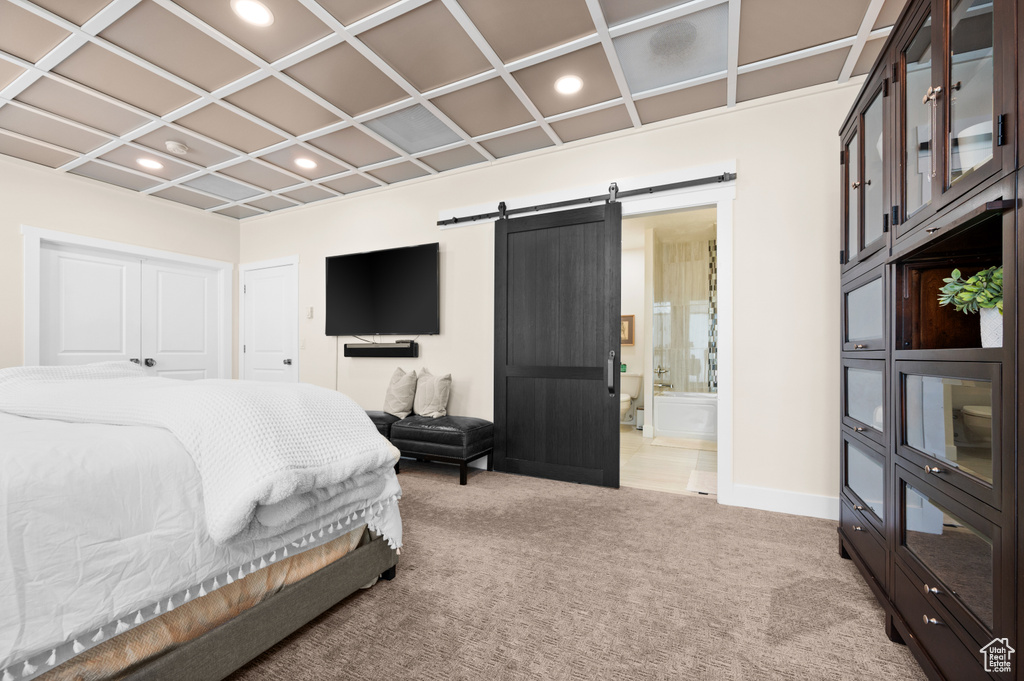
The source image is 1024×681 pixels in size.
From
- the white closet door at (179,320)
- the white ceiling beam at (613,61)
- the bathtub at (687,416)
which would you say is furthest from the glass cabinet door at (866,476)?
the white closet door at (179,320)

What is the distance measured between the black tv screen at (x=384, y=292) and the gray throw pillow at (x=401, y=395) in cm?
46

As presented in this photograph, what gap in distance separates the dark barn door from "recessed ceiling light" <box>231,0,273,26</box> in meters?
2.04

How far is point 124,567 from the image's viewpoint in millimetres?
1087

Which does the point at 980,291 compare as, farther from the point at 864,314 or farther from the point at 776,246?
the point at 776,246

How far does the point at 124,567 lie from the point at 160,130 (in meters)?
3.54

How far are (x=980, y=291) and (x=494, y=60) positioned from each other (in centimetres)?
242

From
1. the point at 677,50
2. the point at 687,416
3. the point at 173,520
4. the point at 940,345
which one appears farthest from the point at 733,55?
the point at 687,416

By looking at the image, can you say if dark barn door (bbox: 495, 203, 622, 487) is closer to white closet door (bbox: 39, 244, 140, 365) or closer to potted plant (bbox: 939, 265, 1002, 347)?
potted plant (bbox: 939, 265, 1002, 347)

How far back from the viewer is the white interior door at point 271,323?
17.1 feet

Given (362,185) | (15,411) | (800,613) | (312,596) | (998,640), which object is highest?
(362,185)

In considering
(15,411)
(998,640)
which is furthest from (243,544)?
(998,640)

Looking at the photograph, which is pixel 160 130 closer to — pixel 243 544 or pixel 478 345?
pixel 478 345

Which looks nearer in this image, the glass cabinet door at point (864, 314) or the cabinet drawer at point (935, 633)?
the cabinet drawer at point (935, 633)

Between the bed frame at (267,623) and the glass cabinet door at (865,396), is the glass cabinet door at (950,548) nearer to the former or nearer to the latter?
the glass cabinet door at (865,396)
